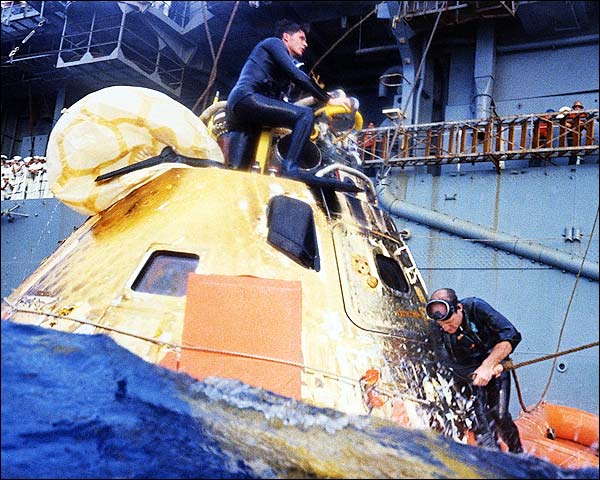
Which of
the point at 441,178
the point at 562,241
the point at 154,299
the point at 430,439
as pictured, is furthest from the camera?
the point at 441,178

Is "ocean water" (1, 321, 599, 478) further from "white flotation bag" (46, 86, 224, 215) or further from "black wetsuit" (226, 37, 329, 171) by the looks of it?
"black wetsuit" (226, 37, 329, 171)

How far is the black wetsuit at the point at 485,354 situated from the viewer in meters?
3.36

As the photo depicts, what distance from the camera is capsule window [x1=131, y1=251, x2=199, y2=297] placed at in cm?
285

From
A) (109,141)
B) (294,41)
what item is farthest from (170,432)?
(294,41)

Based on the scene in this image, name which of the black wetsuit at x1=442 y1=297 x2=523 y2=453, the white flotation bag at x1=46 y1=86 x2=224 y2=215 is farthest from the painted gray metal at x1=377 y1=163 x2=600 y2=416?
the white flotation bag at x1=46 y1=86 x2=224 y2=215

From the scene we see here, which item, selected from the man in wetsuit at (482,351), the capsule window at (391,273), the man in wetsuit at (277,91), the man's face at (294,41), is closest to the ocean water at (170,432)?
the man in wetsuit at (482,351)

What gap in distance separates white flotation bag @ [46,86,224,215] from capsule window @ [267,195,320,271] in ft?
2.36

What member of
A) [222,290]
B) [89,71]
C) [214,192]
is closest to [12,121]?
[89,71]

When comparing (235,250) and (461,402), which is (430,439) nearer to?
(461,402)

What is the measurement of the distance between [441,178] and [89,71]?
8594 millimetres

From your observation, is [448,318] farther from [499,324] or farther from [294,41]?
[294,41]

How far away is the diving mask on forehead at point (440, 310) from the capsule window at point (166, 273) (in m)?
1.29

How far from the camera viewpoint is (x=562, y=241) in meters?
10.0

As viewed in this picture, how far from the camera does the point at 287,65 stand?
371 cm
